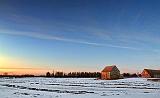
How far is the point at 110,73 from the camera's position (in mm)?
121188

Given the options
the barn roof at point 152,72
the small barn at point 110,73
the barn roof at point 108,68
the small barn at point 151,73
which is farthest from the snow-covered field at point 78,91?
the barn roof at point 152,72

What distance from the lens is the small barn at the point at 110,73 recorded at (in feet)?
398

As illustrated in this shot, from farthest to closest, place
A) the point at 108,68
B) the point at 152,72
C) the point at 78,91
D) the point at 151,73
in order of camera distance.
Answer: the point at 152,72
the point at 151,73
the point at 108,68
the point at 78,91

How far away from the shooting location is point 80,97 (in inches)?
1056

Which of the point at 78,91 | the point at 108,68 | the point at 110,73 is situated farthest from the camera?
the point at 108,68

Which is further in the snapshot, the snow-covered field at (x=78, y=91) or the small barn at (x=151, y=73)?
the small barn at (x=151, y=73)

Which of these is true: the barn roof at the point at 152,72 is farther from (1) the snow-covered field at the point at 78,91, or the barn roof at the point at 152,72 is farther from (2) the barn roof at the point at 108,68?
(1) the snow-covered field at the point at 78,91

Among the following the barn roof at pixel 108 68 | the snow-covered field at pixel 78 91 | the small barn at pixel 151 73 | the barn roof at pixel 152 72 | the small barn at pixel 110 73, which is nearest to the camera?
the snow-covered field at pixel 78 91

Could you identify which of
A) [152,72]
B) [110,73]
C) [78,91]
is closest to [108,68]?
[110,73]

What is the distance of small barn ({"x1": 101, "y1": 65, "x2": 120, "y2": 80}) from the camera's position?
121169 millimetres

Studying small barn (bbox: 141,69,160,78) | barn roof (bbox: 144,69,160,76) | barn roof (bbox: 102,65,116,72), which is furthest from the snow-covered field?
barn roof (bbox: 144,69,160,76)

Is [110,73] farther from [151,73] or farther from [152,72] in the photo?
[152,72]

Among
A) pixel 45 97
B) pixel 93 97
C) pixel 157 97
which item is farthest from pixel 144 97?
pixel 45 97

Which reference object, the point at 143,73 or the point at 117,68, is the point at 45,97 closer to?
the point at 117,68
